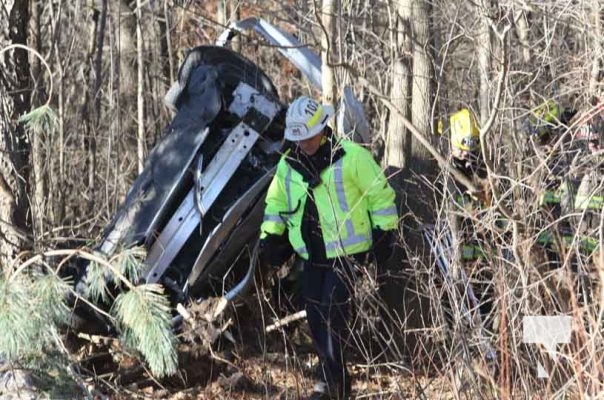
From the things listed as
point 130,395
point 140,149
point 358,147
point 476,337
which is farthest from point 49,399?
point 140,149

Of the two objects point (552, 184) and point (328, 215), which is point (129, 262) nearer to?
point (328, 215)

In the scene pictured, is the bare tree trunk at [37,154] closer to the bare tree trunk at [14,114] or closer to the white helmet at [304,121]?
the bare tree trunk at [14,114]

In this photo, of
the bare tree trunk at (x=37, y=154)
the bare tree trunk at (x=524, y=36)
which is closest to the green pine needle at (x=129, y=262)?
the bare tree trunk at (x=37, y=154)

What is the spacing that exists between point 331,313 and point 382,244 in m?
0.54

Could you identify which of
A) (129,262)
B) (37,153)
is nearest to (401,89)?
(129,262)

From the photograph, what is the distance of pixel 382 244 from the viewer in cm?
707

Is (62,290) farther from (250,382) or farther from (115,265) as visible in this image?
(250,382)

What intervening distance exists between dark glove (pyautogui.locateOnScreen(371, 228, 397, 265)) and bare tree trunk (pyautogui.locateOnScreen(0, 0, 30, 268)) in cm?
213

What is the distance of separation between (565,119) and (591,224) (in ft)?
3.69

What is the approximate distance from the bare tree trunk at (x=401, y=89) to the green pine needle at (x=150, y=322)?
3.10 metres

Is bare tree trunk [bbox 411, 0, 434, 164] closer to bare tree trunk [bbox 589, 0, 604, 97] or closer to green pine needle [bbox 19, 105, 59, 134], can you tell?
bare tree trunk [bbox 589, 0, 604, 97]

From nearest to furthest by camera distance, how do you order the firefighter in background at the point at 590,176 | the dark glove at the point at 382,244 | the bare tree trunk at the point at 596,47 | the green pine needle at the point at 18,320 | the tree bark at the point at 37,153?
1. the green pine needle at the point at 18,320
2. the firefighter in background at the point at 590,176
3. the bare tree trunk at the point at 596,47
4. the dark glove at the point at 382,244
5. the tree bark at the point at 37,153

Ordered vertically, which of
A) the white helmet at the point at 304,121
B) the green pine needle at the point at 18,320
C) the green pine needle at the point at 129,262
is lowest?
the green pine needle at the point at 18,320

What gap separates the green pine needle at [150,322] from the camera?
507cm
